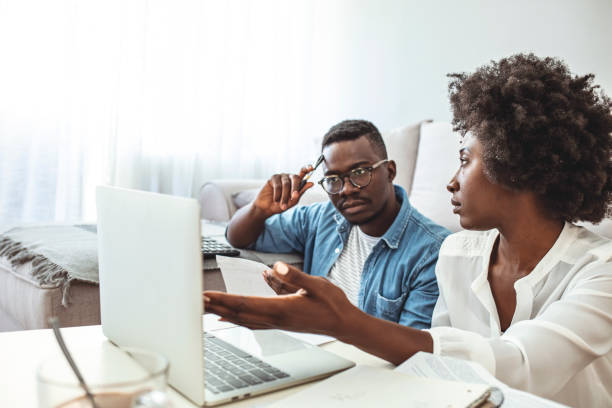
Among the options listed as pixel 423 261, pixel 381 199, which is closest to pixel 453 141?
pixel 381 199

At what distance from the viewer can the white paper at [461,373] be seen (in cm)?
56

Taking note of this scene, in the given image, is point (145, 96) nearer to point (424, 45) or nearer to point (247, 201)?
point (247, 201)

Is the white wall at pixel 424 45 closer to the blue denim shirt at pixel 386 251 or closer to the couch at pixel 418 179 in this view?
the couch at pixel 418 179

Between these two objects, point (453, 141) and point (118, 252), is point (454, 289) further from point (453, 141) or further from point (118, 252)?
point (453, 141)

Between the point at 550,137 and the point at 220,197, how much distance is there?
163 centimetres

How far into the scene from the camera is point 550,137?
0.93m

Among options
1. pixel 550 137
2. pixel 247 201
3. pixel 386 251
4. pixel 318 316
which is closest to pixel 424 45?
pixel 247 201

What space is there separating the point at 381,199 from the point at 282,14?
213 centimetres

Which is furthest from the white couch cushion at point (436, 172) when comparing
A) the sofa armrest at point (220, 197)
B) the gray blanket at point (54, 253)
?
the gray blanket at point (54, 253)

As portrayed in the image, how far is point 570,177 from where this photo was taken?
0.94 metres

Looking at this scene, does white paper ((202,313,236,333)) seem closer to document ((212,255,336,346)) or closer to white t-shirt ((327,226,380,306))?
document ((212,255,336,346))

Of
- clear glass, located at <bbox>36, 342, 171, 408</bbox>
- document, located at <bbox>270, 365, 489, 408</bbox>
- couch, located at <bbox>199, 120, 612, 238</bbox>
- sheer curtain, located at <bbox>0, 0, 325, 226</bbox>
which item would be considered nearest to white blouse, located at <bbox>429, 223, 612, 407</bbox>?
document, located at <bbox>270, 365, 489, 408</bbox>

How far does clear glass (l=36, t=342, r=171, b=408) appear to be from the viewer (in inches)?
13.9

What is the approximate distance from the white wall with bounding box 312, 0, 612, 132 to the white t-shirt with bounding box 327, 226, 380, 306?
3.54 ft
